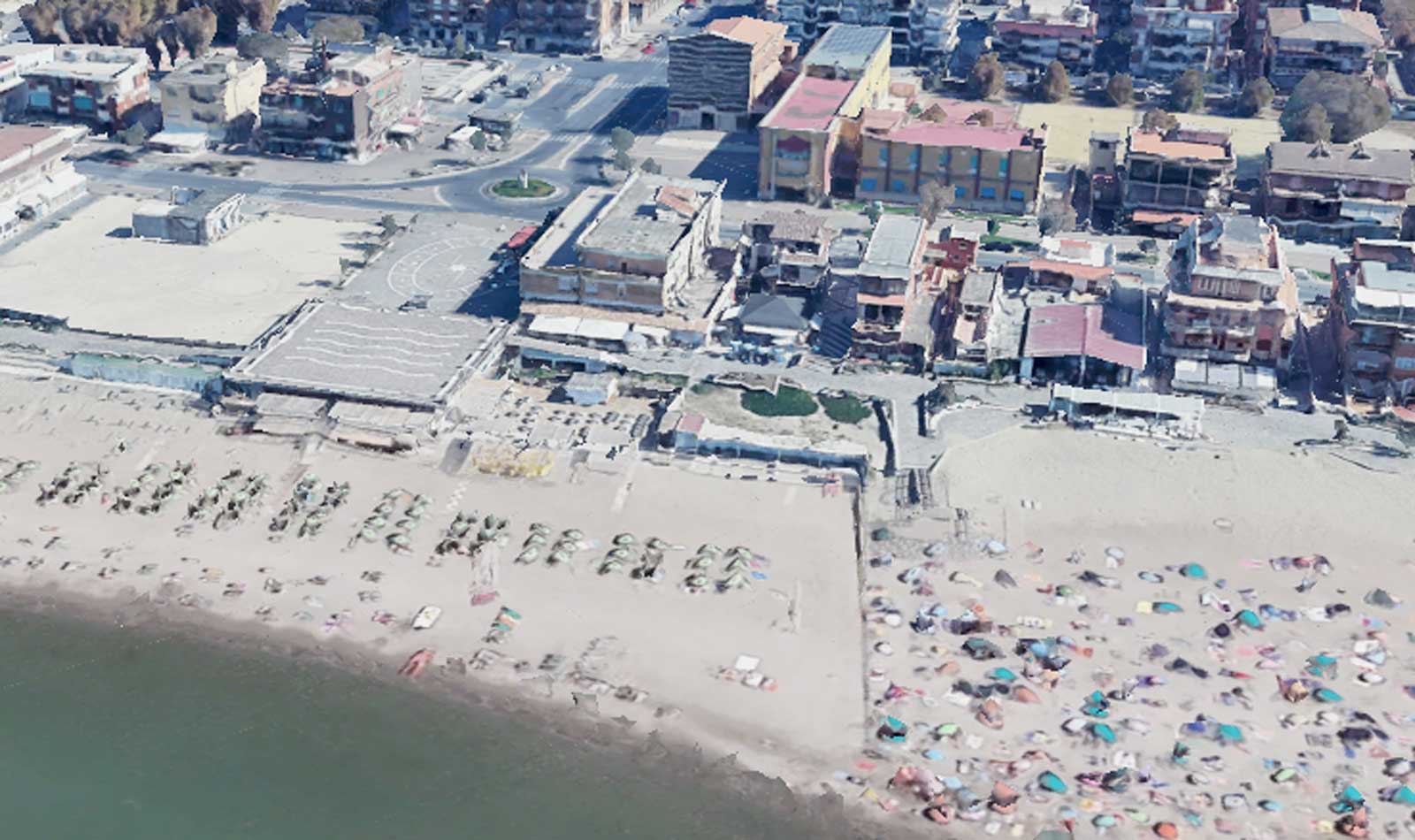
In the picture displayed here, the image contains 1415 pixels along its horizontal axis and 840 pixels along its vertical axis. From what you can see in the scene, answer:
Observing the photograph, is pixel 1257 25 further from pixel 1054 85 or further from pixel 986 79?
pixel 986 79

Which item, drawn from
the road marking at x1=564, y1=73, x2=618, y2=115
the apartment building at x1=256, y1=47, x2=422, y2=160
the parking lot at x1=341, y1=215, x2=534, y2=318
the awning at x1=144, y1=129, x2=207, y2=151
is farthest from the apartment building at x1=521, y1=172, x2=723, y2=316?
the road marking at x1=564, y1=73, x2=618, y2=115

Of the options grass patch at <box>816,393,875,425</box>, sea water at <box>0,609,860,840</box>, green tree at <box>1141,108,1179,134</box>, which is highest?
green tree at <box>1141,108,1179,134</box>

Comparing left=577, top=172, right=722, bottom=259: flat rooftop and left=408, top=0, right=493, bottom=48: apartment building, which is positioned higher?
left=408, top=0, right=493, bottom=48: apartment building

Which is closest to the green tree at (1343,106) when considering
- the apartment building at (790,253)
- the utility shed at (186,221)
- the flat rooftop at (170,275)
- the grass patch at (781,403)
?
the apartment building at (790,253)

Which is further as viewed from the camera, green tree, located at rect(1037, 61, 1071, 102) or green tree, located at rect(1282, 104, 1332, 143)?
green tree, located at rect(1037, 61, 1071, 102)

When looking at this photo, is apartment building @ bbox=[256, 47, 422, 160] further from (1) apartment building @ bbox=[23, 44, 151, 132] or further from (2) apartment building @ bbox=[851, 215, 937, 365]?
(2) apartment building @ bbox=[851, 215, 937, 365]

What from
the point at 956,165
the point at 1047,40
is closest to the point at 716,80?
the point at 956,165
